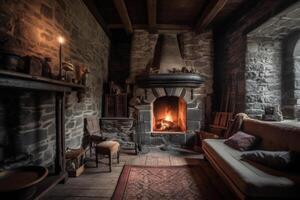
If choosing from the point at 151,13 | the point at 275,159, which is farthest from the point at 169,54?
the point at 275,159

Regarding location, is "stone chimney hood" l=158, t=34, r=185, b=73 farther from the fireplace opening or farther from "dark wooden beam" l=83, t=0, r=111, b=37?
"dark wooden beam" l=83, t=0, r=111, b=37

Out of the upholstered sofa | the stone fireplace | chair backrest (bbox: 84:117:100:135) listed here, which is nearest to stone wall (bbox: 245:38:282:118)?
the upholstered sofa

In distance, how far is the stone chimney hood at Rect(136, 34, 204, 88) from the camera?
14.3 ft

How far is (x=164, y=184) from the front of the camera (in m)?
2.63

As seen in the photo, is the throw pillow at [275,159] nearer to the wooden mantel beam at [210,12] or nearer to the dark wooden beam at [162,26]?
the wooden mantel beam at [210,12]

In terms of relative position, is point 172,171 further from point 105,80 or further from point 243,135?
point 105,80

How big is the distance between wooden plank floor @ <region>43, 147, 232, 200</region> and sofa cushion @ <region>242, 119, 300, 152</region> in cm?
83

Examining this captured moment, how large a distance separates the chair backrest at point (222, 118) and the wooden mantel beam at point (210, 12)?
199cm

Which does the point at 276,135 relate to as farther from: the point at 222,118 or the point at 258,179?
the point at 222,118

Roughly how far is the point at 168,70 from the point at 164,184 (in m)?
2.61

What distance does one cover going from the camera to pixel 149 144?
462 cm

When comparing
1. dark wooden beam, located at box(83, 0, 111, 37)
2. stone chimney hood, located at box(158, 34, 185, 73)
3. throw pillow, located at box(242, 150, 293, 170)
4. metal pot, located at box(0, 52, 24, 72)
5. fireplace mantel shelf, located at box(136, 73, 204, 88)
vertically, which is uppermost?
dark wooden beam, located at box(83, 0, 111, 37)

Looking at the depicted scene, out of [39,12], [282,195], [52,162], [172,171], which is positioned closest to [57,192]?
[52,162]

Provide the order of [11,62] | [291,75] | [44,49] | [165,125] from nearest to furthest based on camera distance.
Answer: [11,62], [44,49], [291,75], [165,125]
